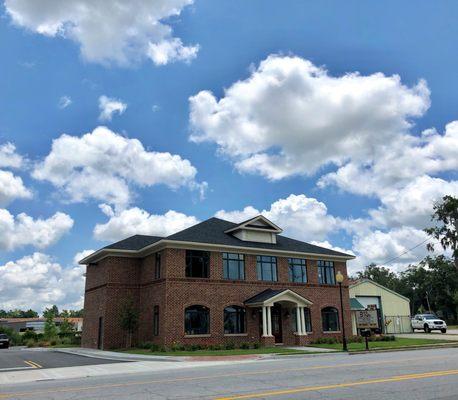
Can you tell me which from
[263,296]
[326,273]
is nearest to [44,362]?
[263,296]

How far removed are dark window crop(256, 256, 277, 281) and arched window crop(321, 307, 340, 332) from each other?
5.15m

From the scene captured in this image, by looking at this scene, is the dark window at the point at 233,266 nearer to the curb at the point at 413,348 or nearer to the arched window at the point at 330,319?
the arched window at the point at 330,319

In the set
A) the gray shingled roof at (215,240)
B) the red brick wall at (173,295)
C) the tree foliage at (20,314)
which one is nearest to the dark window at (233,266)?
the red brick wall at (173,295)

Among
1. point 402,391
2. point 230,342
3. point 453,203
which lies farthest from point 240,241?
point 453,203

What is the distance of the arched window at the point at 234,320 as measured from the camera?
30.2m

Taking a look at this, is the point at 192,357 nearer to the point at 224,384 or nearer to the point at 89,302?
the point at 224,384

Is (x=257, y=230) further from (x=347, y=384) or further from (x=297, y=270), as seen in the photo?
(x=347, y=384)

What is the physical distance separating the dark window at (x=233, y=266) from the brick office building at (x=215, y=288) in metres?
0.07

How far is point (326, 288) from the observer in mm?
35281

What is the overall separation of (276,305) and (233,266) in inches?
166

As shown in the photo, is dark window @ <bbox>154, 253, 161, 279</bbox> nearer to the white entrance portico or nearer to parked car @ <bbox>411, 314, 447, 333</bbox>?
the white entrance portico

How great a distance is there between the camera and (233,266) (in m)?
31.4

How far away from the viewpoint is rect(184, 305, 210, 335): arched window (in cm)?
2877

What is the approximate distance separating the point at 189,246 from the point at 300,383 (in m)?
18.9
